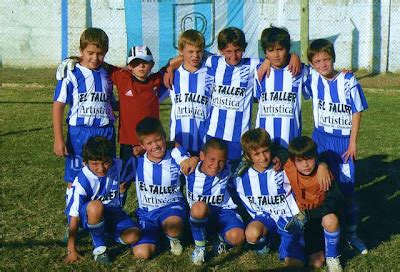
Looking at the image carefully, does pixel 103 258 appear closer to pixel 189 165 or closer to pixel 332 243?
pixel 189 165

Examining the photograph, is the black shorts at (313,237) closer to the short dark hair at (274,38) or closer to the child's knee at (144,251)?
Result: the child's knee at (144,251)

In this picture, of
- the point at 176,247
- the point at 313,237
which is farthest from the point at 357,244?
the point at 176,247

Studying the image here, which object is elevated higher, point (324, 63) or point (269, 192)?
point (324, 63)

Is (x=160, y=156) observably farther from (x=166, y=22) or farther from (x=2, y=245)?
(x=166, y=22)

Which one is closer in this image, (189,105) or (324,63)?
(324,63)

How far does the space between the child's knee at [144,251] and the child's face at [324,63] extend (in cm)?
175

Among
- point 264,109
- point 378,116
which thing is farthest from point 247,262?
point 378,116

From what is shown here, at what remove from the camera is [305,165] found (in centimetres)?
427

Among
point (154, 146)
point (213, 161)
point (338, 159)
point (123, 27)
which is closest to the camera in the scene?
point (213, 161)

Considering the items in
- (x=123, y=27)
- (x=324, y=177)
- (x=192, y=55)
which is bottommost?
(x=324, y=177)

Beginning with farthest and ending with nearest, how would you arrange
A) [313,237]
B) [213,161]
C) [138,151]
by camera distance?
1. [313,237]
2. [138,151]
3. [213,161]

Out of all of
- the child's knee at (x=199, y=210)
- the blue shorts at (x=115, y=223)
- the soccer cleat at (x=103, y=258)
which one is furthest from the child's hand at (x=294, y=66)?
the soccer cleat at (x=103, y=258)

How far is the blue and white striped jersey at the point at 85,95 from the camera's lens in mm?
4738

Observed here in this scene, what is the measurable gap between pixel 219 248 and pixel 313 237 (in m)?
0.80
